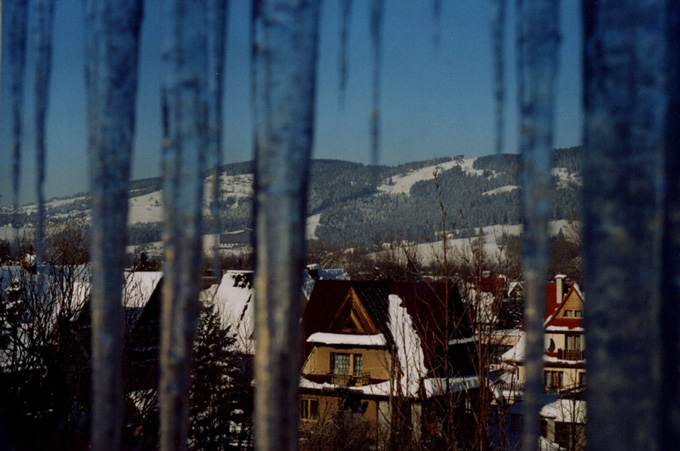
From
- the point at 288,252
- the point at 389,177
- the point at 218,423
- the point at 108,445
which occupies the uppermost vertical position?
the point at 389,177

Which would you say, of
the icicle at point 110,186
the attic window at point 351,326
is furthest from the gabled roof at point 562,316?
the attic window at point 351,326

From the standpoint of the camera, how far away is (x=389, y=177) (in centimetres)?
83

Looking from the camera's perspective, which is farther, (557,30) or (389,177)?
(389,177)

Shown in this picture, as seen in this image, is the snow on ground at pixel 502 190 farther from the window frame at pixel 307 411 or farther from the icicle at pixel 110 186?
the window frame at pixel 307 411

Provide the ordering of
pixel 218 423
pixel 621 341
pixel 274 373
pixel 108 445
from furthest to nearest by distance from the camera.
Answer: pixel 218 423 → pixel 108 445 → pixel 274 373 → pixel 621 341

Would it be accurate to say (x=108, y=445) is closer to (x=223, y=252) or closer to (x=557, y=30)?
(x=223, y=252)

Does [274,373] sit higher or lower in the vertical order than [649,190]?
lower

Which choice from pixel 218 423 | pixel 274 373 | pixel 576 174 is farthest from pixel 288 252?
pixel 218 423

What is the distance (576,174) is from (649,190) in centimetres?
8

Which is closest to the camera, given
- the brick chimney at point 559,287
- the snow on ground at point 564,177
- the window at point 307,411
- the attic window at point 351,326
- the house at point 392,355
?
the snow on ground at point 564,177

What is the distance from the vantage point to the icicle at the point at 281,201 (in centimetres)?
59

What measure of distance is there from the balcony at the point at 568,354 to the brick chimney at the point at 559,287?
55mm

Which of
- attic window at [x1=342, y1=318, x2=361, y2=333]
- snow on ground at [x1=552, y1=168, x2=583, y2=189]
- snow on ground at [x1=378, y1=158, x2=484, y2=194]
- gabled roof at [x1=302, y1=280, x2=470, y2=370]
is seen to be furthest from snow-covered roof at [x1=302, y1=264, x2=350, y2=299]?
attic window at [x1=342, y1=318, x2=361, y2=333]

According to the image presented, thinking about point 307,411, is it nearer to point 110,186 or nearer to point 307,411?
point 307,411
